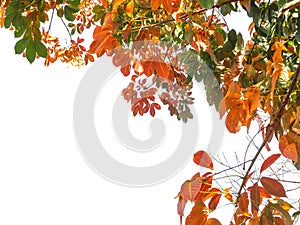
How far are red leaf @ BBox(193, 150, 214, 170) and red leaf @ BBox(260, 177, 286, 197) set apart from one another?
0.13 meters

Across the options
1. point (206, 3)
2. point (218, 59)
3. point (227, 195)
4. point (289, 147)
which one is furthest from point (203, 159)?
point (218, 59)

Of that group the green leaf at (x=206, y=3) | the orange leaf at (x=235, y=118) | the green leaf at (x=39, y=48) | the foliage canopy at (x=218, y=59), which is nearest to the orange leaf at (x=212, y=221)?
the foliage canopy at (x=218, y=59)

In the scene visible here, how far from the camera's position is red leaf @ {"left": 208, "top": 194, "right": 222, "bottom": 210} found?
0.92 metres

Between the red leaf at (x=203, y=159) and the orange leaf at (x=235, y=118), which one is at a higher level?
the orange leaf at (x=235, y=118)

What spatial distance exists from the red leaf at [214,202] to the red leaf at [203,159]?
0.18 feet

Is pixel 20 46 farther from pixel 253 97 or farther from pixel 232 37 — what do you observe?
pixel 253 97

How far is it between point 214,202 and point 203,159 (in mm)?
86

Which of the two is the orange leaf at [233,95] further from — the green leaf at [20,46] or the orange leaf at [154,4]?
the green leaf at [20,46]

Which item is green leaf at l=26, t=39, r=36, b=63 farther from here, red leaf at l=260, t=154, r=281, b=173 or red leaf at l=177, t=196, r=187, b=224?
red leaf at l=260, t=154, r=281, b=173

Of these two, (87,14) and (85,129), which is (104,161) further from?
(87,14)

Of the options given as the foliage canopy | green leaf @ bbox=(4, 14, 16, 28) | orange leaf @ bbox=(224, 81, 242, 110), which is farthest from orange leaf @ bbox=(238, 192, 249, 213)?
green leaf @ bbox=(4, 14, 16, 28)

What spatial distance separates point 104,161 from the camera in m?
1.74

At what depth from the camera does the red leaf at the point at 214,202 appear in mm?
922

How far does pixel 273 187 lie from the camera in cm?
86
